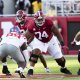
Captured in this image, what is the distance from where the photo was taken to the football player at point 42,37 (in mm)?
15391

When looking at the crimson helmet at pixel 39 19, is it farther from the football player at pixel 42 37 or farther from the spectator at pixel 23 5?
the spectator at pixel 23 5

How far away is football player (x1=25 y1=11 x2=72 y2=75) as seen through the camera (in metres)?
15.4

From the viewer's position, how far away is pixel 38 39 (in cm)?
1568

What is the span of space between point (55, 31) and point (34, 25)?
611 mm

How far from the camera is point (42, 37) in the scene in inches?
614

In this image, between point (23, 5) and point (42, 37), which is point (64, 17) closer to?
point (23, 5)

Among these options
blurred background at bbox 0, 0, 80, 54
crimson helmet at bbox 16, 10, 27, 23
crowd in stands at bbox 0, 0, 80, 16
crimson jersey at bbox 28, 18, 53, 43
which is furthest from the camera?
crowd in stands at bbox 0, 0, 80, 16

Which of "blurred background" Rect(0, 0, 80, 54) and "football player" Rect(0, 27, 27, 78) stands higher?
"football player" Rect(0, 27, 27, 78)

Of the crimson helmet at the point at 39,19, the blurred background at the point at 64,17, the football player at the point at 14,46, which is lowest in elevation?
the blurred background at the point at 64,17

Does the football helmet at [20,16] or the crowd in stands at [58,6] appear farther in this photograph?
the crowd in stands at [58,6]

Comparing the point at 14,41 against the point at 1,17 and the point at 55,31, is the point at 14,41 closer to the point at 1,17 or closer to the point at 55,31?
the point at 55,31

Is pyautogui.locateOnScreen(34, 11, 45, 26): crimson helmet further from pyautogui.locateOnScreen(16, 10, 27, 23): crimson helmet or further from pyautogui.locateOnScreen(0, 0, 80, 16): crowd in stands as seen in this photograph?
pyautogui.locateOnScreen(0, 0, 80, 16): crowd in stands

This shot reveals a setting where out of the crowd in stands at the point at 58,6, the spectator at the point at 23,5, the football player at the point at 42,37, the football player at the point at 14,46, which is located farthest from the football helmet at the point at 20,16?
the spectator at the point at 23,5

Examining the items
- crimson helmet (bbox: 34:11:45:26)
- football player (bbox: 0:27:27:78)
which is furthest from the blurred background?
football player (bbox: 0:27:27:78)
